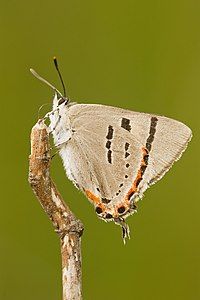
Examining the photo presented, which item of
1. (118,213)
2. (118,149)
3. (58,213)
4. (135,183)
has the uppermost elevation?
(118,149)

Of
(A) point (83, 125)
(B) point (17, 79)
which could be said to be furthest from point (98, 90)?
(A) point (83, 125)

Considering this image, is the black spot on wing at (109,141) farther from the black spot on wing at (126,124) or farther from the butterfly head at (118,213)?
the butterfly head at (118,213)

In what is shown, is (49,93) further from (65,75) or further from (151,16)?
(151,16)

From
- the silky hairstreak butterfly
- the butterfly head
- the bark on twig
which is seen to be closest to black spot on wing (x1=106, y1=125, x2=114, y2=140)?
the silky hairstreak butterfly

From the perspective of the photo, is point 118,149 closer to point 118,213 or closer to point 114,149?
point 114,149

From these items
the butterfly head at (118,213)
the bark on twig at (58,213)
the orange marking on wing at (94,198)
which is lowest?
the bark on twig at (58,213)

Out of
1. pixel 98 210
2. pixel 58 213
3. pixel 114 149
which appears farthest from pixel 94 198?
pixel 58 213

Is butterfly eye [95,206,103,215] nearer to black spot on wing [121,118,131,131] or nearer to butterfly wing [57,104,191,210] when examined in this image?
butterfly wing [57,104,191,210]

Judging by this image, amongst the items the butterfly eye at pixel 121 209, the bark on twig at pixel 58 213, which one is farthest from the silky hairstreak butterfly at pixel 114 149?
the bark on twig at pixel 58 213
